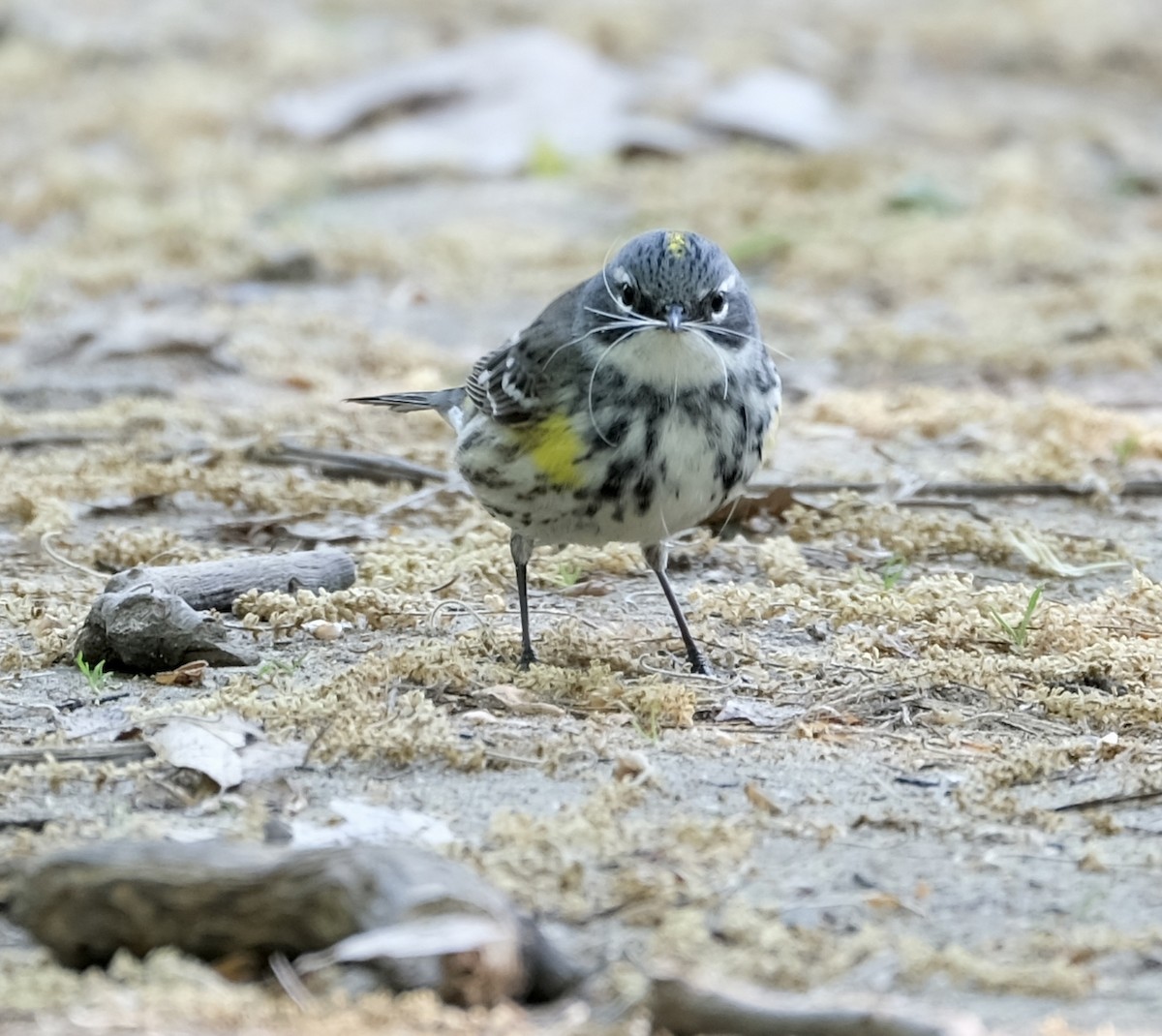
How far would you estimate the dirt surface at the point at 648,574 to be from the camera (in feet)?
9.74

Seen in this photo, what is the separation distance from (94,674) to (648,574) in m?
Answer: 1.71

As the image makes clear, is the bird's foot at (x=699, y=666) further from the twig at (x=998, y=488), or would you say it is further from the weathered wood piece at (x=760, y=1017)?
the weathered wood piece at (x=760, y=1017)

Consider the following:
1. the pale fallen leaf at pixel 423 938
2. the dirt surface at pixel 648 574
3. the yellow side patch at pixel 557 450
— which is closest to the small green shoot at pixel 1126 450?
the dirt surface at pixel 648 574

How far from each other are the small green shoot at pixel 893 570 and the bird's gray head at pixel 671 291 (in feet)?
2.96

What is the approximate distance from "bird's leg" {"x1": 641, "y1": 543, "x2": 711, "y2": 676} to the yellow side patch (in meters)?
0.47

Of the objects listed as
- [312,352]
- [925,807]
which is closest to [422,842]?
[925,807]

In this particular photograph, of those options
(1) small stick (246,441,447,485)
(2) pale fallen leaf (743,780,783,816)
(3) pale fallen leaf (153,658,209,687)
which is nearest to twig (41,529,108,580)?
(3) pale fallen leaf (153,658,209,687)

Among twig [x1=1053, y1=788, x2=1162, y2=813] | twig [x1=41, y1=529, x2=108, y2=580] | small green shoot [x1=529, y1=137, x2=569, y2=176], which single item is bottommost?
twig [x1=41, y1=529, x2=108, y2=580]

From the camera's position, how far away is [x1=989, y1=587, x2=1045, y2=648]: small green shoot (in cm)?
442

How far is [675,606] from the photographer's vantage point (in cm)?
454

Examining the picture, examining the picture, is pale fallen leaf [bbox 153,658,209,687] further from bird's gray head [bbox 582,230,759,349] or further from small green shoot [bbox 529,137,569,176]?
small green shoot [bbox 529,137,569,176]

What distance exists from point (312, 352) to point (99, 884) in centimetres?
547

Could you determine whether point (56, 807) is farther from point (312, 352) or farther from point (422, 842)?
point (312, 352)

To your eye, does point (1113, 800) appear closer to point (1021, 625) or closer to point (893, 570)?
point (1021, 625)
